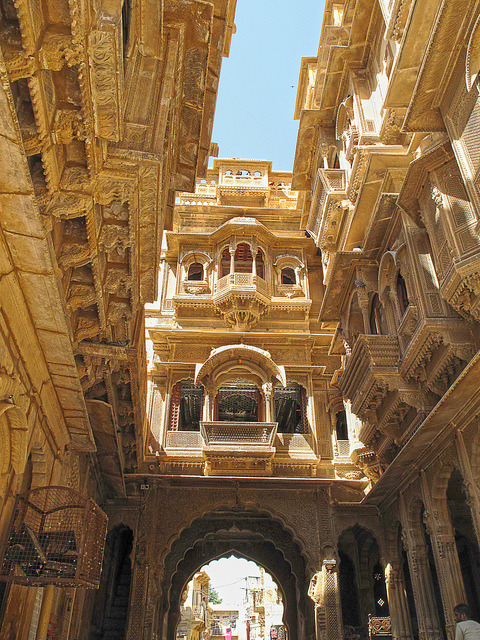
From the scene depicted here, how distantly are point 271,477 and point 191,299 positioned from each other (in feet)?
Answer: 17.8

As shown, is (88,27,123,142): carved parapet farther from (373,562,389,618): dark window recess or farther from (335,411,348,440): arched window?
(373,562,389,618): dark window recess

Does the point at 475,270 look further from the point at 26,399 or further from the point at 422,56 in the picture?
the point at 26,399

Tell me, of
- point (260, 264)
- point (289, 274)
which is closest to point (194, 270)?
point (260, 264)

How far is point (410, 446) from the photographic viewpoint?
28.5ft

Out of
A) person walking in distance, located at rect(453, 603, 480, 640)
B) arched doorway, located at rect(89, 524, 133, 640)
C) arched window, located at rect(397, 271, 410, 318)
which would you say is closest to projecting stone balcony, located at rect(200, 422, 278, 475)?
arched doorway, located at rect(89, 524, 133, 640)

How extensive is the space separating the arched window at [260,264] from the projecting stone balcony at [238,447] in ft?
16.7

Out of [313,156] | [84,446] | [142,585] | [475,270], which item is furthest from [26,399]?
[313,156]

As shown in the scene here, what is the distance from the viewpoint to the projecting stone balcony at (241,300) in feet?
48.6

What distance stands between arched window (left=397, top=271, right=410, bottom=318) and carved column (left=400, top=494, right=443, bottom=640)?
13.4 ft

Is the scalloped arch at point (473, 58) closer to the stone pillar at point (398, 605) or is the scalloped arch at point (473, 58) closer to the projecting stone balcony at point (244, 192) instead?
the stone pillar at point (398, 605)

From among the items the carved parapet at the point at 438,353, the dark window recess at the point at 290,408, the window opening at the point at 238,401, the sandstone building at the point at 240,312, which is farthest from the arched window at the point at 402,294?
the window opening at the point at 238,401

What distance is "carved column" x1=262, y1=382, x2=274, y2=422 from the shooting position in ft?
44.4

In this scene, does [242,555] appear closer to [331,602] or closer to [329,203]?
[331,602]

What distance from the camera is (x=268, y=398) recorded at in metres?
13.9
